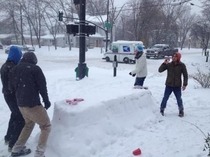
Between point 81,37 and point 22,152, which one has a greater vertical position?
point 81,37

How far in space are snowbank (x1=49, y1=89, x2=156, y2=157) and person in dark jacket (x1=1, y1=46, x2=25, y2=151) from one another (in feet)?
1.99

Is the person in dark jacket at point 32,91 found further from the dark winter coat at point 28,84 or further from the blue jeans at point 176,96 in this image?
the blue jeans at point 176,96

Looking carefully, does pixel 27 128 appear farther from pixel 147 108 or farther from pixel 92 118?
pixel 147 108

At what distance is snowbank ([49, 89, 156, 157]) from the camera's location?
5.08 m

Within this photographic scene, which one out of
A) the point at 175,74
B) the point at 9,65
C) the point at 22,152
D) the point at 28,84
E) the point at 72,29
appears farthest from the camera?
the point at 72,29

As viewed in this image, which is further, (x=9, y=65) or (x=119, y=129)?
(x=119, y=129)

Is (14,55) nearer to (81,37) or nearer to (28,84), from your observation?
(28,84)

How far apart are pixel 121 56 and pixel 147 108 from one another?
77.7 ft

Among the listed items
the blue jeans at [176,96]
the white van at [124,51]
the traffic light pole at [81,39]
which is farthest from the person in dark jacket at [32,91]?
the white van at [124,51]

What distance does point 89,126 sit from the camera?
541 cm

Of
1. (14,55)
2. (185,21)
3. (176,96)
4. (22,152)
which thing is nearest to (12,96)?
(14,55)

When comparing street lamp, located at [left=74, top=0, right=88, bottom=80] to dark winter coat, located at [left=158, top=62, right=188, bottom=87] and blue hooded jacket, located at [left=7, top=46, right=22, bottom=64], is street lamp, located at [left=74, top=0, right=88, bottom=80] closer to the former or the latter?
dark winter coat, located at [left=158, top=62, right=188, bottom=87]

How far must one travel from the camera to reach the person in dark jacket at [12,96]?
5195 millimetres

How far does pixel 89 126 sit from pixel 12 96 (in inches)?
56.2
